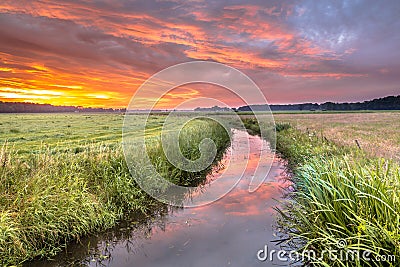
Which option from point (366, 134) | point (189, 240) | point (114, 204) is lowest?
point (189, 240)

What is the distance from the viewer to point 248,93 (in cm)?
1097

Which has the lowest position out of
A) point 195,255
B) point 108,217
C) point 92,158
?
point 195,255

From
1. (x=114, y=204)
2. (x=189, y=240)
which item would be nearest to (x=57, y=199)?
(x=114, y=204)

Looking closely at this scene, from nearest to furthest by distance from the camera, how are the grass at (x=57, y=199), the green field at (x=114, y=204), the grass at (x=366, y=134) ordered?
1. the green field at (x=114, y=204)
2. the grass at (x=57, y=199)
3. the grass at (x=366, y=134)

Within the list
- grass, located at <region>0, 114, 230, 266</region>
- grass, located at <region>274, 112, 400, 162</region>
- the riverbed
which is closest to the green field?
→ grass, located at <region>0, 114, 230, 266</region>

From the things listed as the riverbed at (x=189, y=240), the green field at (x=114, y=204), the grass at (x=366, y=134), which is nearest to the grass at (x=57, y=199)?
the green field at (x=114, y=204)

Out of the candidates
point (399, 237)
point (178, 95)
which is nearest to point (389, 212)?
point (399, 237)

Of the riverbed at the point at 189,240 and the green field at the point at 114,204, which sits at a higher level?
the green field at the point at 114,204

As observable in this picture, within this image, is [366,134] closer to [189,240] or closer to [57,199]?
[189,240]

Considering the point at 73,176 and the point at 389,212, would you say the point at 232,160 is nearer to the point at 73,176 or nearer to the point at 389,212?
the point at 73,176

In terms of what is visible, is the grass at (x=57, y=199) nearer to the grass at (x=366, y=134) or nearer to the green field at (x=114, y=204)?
the green field at (x=114, y=204)

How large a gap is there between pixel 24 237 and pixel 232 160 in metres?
13.5

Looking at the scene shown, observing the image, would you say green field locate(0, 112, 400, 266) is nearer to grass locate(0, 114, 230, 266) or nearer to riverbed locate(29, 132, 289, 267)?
grass locate(0, 114, 230, 266)

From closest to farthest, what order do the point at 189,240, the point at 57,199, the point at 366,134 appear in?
1. the point at 57,199
2. the point at 189,240
3. the point at 366,134
